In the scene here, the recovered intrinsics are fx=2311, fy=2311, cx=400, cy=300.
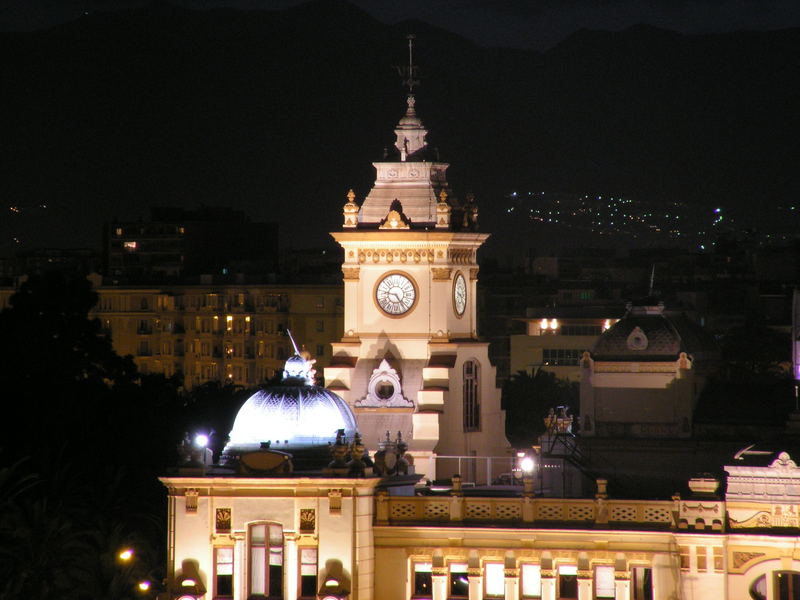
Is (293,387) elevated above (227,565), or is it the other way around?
(293,387)

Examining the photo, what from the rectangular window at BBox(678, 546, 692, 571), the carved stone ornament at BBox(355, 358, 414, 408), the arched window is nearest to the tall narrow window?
the carved stone ornament at BBox(355, 358, 414, 408)

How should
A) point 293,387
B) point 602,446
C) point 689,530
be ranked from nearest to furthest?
1. point 689,530
2. point 293,387
3. point 602,446

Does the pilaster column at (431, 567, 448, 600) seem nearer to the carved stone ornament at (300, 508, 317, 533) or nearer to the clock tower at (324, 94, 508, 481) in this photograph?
the carved stone ornament at (300, 508, 317, 533)

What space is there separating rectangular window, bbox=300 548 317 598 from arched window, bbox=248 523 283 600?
57 centimetres

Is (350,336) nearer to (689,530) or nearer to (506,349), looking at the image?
(689,530)

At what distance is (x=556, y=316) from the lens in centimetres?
17038

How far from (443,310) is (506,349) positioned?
320 ft

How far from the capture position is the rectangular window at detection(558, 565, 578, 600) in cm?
5928

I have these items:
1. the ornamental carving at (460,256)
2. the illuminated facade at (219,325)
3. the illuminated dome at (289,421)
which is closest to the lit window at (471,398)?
the ornamental carving at (460,256)

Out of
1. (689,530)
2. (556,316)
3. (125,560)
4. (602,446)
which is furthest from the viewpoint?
(556,316)

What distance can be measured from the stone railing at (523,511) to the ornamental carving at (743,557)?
1.74 m

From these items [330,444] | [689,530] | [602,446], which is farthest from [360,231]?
[689,530]

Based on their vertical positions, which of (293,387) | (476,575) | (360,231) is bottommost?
(476,575)

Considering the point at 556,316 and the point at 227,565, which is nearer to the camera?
the point at 227,565
